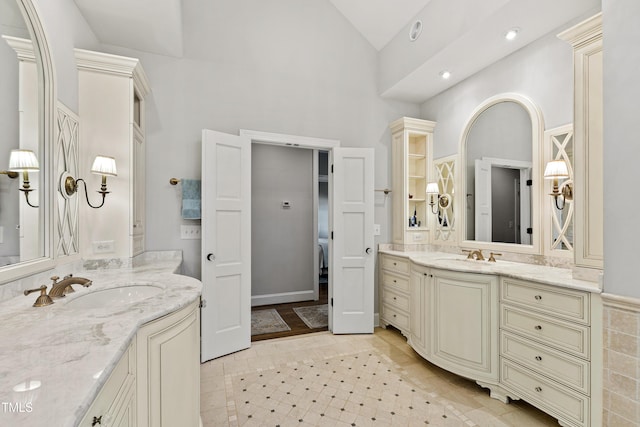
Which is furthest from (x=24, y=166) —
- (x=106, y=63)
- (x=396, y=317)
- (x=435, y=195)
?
(x=435, y=195)

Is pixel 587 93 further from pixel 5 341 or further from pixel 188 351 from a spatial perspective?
pixel 5 341

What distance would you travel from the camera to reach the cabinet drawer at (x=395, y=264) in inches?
120

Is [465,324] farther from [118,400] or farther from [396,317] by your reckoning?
[118,400]

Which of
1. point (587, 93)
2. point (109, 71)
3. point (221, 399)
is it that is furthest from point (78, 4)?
point (587, 93)

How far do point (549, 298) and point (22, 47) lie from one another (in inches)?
120

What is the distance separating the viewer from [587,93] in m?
1.79

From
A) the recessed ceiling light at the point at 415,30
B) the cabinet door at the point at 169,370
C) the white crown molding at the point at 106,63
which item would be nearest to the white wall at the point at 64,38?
the white crown molding at the point at 106,63

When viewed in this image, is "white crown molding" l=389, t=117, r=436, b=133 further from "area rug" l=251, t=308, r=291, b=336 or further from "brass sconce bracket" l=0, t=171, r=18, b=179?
"brass sconce bracket" l=0, t=171, r=18, b=179

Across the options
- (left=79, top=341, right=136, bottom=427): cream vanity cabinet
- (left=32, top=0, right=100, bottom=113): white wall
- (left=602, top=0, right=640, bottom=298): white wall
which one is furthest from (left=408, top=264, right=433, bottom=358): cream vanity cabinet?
(left=32, top=0, right=100, bottom=113): white wall

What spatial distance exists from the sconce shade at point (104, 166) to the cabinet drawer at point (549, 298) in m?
2.78

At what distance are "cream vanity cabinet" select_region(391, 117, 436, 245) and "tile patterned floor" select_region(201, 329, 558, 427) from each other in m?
1.28

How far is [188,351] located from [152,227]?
66.2 inches

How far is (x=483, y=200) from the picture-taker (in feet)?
9.57

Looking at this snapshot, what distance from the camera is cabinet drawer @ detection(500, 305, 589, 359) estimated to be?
1664 mm
